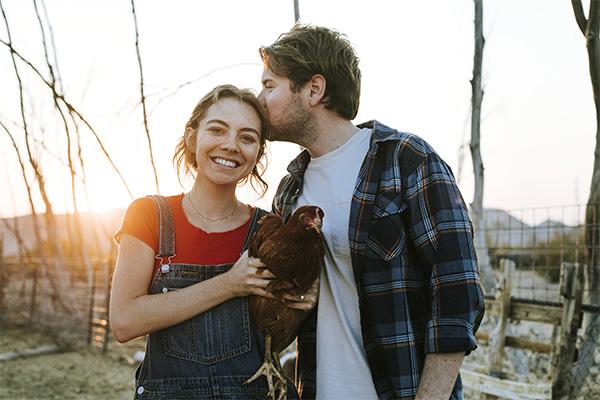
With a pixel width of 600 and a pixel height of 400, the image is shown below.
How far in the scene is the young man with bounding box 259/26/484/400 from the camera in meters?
1.57

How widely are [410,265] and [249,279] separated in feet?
1.50

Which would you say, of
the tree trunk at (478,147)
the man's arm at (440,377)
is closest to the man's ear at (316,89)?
Result: the man's arm at (440,377)

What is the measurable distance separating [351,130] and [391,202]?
1.40 feet

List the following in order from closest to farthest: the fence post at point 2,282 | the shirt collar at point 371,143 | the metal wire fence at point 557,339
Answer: the shirt collar at point 371,143
the metal wire fence at point 557,339
the fence post at point 2,282

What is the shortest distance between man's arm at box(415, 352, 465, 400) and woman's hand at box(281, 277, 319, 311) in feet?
1.23

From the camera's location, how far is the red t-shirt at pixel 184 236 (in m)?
1.71

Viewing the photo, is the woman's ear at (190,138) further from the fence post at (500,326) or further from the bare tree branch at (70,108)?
the fence post at (500,326)

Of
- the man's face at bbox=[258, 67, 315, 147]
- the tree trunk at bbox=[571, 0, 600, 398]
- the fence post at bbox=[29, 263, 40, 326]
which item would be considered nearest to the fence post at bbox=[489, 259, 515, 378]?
the tree trunk at bbox=[571, 0, 600, 398]

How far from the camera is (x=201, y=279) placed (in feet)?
5.65

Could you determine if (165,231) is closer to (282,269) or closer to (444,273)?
(282,269)

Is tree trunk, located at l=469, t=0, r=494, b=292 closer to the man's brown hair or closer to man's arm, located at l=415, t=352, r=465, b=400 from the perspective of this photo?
the man's brown hair

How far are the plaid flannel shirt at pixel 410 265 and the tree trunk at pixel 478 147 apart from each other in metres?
6.08

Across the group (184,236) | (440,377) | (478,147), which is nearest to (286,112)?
(184,236)

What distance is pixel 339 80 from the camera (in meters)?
2.01
